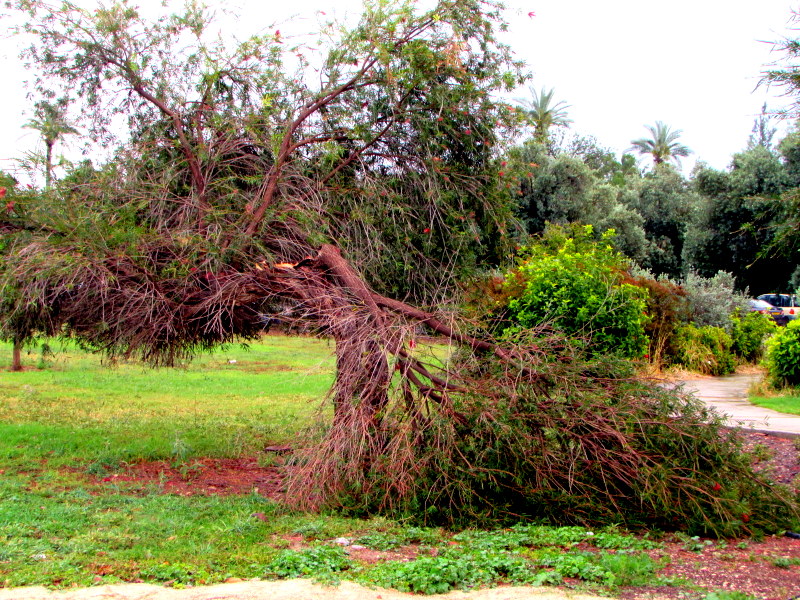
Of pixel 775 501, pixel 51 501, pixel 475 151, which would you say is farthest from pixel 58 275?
pixel 775 501

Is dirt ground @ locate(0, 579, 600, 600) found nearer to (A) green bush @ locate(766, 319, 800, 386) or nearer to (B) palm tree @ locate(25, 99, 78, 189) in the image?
(B) palm tree @ locate(25, 99, 78, 189)

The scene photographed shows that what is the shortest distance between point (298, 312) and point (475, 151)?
358cm

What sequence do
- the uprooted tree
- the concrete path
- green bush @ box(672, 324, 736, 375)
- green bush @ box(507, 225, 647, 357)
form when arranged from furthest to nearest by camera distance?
green bush @ box(672, 324, 736, 375), green bush @ box(507, 225, 647, 357), the concrete path, the uprooted tree

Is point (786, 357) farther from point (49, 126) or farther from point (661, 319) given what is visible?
point (49, 126)

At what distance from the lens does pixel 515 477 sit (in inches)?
273

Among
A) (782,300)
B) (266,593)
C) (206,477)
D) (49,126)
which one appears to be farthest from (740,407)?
(782,300)

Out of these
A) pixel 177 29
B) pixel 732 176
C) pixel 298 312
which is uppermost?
pixel 732 176

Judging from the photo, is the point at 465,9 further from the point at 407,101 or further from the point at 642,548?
the point at 642,548

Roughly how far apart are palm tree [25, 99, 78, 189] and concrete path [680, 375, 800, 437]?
7367 millimetres

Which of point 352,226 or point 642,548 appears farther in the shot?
point 352,226

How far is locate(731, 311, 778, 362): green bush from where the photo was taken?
74.0 feet

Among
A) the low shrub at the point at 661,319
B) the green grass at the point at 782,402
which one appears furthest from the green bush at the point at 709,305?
the green grass at the point at 782,402

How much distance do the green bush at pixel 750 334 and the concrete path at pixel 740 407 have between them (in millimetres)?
2356

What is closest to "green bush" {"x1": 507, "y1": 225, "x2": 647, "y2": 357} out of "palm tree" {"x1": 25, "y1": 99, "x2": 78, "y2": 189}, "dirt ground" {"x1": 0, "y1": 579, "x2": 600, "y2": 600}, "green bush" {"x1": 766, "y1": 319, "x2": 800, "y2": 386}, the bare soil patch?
"green bush" {"x1": 766, "y1": 319, "x2": 800, "y2": 386}
